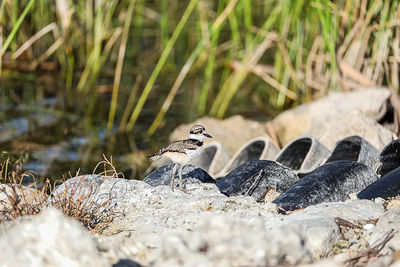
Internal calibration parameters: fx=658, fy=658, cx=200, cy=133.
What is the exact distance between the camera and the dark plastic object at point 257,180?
15.9 feet

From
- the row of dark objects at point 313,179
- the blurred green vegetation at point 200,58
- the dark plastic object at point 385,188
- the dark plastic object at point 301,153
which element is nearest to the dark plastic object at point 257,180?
the row of dark objects at point 313,179

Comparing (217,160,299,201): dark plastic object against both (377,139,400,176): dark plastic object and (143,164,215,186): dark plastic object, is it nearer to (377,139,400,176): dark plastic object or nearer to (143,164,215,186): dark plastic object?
(143,164,215,186): dark plastic object

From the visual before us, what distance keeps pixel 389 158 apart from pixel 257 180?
1.13 meters

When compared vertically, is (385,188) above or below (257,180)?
above

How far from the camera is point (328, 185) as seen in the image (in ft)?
15.4

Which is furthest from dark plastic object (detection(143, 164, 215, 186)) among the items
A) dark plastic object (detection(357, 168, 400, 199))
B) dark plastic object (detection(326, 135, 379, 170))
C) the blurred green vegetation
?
the blurred green vegetation

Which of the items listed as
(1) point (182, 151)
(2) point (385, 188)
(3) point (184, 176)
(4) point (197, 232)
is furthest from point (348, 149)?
(4) point (197, 232)

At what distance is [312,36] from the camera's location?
28.5 ft

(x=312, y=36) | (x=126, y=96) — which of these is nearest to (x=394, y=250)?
(x=312, y=36)

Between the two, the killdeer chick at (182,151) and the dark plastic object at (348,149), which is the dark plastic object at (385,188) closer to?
the killdeer chick at (182,151)

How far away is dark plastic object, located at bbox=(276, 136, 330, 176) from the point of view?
19.4 ft

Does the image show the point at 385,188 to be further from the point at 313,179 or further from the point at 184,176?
the point at 184,176

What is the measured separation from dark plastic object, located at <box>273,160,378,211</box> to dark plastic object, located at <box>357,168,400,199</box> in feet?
0.81

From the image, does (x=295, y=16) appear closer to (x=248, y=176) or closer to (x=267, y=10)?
(x=248, y=176)
